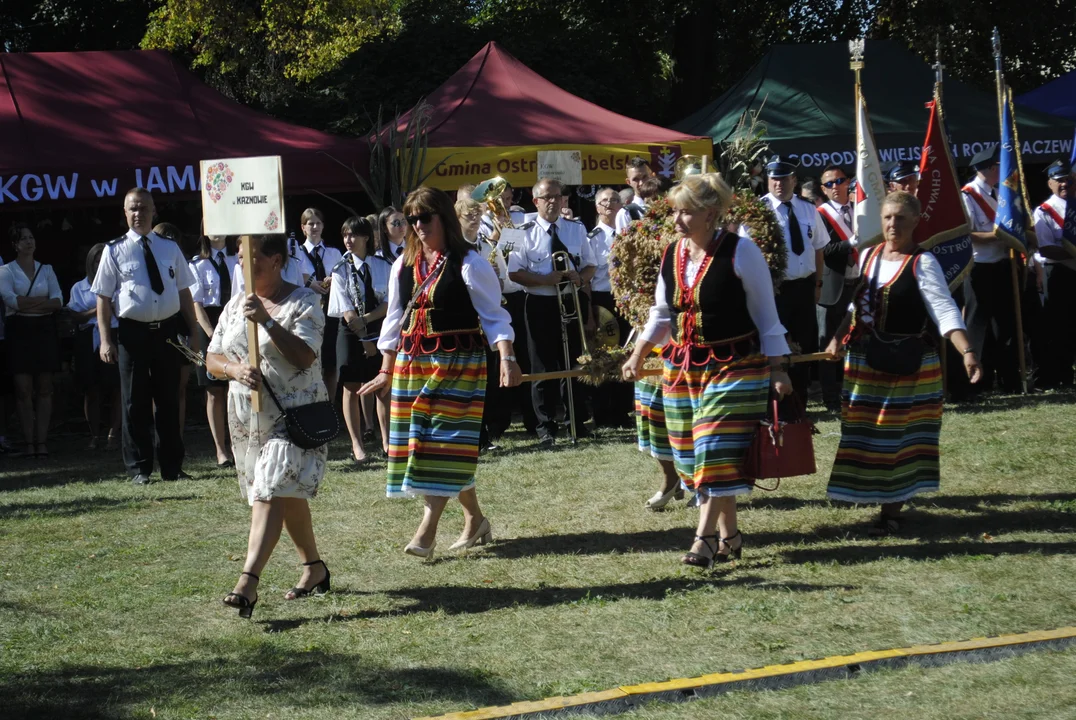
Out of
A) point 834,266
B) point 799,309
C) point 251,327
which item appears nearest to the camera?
point 251,327

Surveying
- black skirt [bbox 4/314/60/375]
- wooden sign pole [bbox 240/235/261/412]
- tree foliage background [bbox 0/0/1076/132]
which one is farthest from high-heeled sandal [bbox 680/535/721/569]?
tree foliage background [bbox 0/0/1076/132]

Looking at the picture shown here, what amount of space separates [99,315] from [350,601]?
4609mm

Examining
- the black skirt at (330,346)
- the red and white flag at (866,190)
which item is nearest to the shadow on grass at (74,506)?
the black skirt at (330,346)

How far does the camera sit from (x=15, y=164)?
13.5m

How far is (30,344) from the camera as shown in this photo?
489 inches

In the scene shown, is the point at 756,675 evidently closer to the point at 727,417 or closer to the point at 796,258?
the point at 727,417

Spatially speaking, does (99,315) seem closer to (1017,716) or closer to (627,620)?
(627,620)

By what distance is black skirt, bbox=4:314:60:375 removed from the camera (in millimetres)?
12406

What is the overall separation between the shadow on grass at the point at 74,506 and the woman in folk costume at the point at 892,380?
16.1 ft

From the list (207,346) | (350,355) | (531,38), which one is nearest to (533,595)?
(350,355)

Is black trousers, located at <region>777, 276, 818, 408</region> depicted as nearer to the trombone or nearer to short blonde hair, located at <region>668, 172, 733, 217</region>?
the trombone

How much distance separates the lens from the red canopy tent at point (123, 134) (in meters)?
13.7

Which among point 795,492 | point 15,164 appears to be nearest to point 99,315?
point 15,164

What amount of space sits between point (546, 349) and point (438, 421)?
15.4 ft
